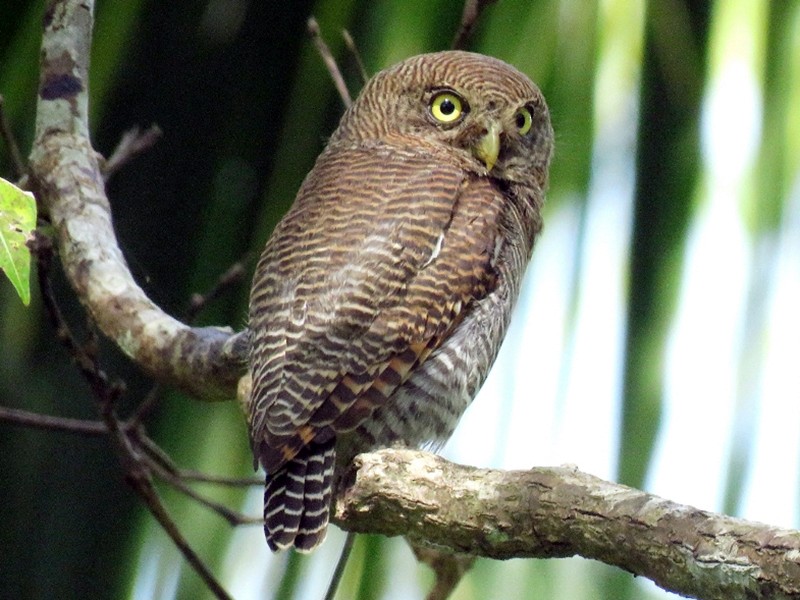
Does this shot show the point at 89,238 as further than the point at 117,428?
Yes

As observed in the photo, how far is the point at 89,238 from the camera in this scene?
131 inches

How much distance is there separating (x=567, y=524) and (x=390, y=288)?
1.17 metres

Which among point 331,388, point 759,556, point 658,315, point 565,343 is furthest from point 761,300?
point 759,556

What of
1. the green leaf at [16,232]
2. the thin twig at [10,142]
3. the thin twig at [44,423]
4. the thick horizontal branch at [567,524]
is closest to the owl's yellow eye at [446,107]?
the thin twig at [10,142]

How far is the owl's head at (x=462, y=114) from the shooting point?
12.4 feet

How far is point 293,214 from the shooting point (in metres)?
3.45

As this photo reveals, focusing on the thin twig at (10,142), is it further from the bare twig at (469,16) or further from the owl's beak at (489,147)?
the owl's beak at (489,147)

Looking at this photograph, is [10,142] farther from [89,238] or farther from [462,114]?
[462,114]

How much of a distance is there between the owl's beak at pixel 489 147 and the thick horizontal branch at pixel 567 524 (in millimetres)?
1516

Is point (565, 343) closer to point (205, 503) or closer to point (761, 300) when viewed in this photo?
point (761, 300)

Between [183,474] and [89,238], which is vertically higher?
[89,238]

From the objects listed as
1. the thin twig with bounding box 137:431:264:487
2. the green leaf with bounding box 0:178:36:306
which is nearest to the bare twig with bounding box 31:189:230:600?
the thin twig with bounding box 137:431:264:487

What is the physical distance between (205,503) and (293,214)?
0.88 meters

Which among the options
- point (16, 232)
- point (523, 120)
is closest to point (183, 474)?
point (523, 120)
